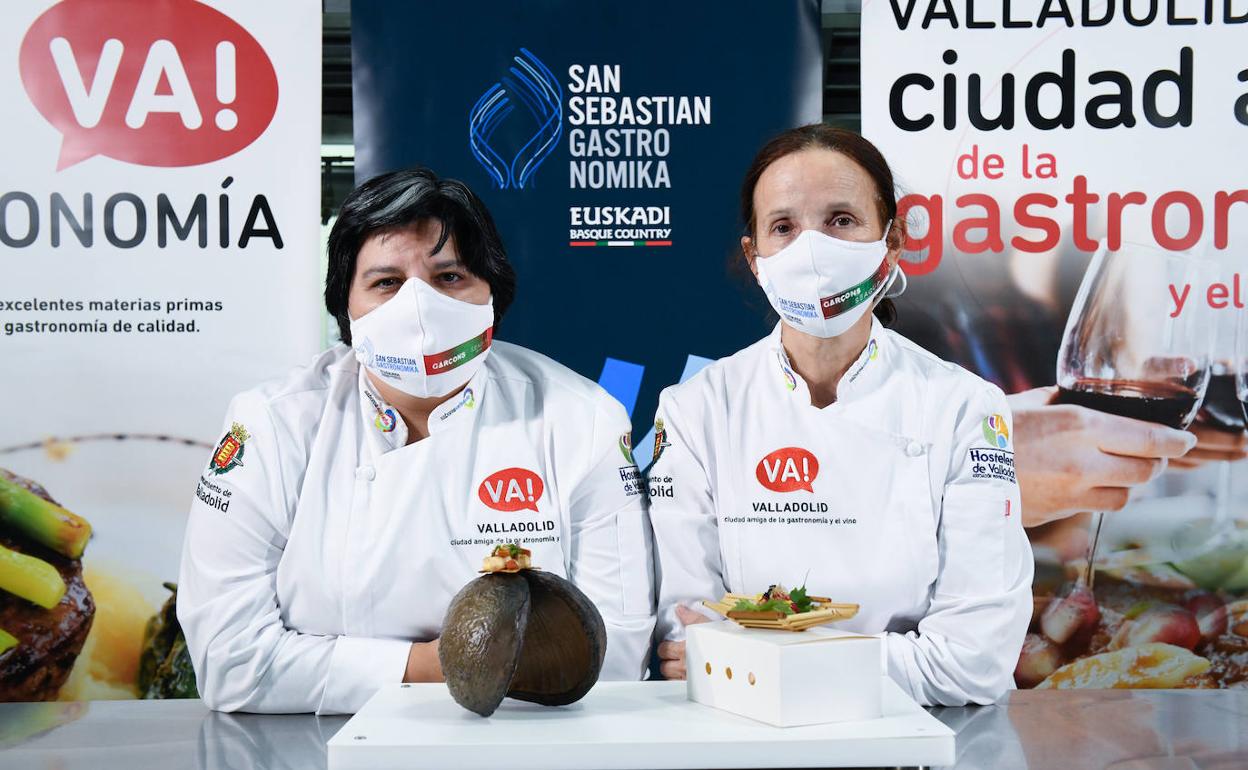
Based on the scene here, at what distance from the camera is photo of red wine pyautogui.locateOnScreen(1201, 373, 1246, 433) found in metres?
3.34

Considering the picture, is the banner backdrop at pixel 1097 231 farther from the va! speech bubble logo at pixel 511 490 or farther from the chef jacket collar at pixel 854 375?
the va! speech bubble logo at pixel 511 490

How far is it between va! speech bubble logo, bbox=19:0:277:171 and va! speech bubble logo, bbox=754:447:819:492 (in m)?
1.92


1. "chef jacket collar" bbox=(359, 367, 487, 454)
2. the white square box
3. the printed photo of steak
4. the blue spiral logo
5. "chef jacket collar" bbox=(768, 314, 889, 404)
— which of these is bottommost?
the printed photo of steak

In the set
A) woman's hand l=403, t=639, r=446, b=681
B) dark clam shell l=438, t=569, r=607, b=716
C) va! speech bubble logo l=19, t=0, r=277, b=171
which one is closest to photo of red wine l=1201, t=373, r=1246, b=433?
woman's hand l=403, t=639, r=446, b=681

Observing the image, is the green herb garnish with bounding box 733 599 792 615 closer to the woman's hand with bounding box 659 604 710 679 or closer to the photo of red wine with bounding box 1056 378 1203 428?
the woman's hand with bounding box 659 604 710 679

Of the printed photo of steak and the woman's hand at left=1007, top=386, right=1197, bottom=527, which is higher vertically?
the woman's hand at left=1007, top=386, right=1197, bottom=527

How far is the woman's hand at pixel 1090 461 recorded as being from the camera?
335 cm

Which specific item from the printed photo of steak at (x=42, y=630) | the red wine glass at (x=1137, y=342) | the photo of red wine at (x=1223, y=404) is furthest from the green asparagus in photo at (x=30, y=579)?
the photo of red wine at (x=1223, y=404)

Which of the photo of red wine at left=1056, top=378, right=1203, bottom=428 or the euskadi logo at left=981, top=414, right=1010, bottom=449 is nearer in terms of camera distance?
the euskadi logo at left=981, top=414, right=1010, bottom=449

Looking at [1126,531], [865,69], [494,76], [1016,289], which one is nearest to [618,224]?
[494,76]

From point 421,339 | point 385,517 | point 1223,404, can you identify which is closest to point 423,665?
point 385,517

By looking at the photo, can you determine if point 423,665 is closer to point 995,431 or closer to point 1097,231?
point 995,431

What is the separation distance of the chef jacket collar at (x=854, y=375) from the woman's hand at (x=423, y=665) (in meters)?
0.87

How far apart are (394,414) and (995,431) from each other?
111 cm
